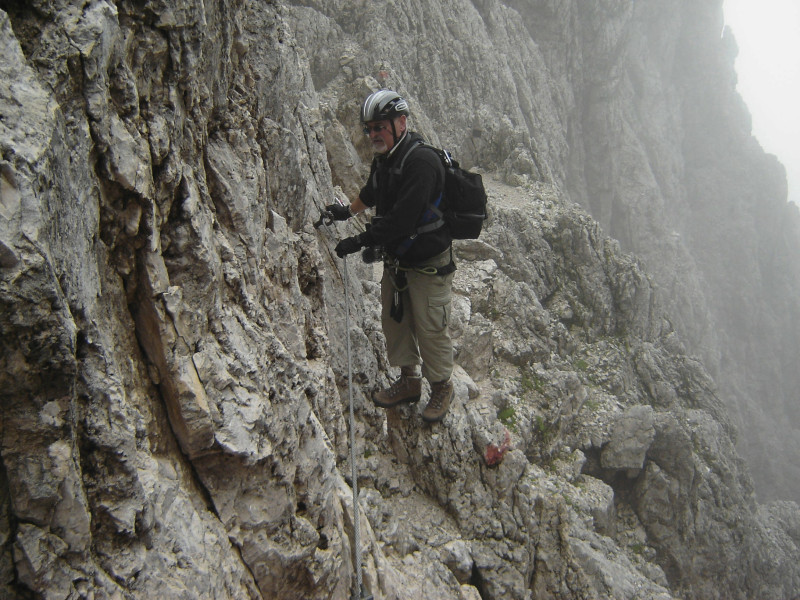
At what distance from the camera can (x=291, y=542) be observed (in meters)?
3.66

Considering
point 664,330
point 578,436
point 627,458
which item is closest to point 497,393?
point 578,436

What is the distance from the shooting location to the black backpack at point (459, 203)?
223 inches

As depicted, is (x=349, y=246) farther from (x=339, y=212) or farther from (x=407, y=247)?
(x=339, y=212)

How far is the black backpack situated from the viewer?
5672 millimetres

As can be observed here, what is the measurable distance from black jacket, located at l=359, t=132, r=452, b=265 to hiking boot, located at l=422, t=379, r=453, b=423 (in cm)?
223

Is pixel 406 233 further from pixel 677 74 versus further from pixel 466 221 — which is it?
pixel 677 74

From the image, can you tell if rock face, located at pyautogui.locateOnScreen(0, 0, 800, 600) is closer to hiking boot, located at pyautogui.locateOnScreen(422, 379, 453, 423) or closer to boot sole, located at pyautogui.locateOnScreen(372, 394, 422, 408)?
boot sole, located at pyautogui.locateOnScreen(372, 394, 422, 408)

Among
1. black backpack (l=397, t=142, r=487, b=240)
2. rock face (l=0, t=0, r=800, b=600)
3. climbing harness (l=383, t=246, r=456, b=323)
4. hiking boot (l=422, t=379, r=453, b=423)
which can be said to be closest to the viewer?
rock face (l=0, t=0, r=800, b=600)

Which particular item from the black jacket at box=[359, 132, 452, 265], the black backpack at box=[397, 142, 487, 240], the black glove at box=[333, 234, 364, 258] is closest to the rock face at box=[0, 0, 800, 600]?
the black glove at box=[333, 234, 364, 258]

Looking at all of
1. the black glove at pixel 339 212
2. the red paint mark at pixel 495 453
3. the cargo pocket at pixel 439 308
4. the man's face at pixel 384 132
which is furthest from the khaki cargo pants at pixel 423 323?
the red paint mark at pixel 495 453

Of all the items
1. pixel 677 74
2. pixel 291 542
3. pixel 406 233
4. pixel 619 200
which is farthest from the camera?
pixel 677 74

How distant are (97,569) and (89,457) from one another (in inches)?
19.9

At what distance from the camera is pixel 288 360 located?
438cm

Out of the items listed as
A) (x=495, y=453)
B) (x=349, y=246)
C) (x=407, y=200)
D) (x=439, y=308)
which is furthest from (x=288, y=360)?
(x=495, y=453)
